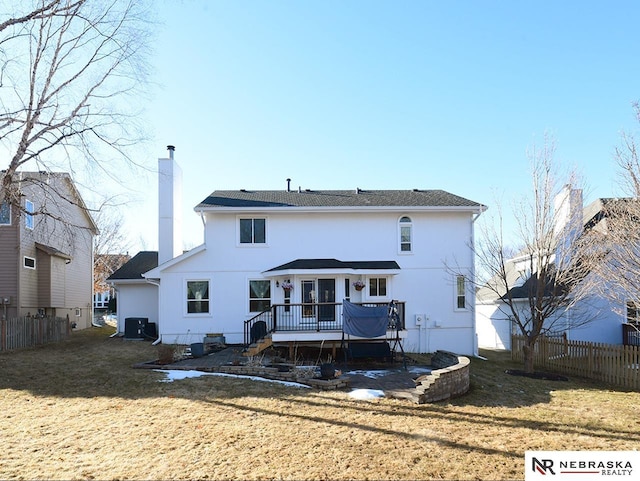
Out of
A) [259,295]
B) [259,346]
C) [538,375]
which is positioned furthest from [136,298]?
[538,375]

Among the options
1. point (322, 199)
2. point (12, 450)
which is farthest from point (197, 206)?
point (12, 450)

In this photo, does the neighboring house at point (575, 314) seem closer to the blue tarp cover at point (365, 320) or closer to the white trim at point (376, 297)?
the white trim at point (376, 297)

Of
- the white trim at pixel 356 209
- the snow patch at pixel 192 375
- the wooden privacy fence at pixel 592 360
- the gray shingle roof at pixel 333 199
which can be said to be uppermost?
the gray shingle roof at pixel 333 199

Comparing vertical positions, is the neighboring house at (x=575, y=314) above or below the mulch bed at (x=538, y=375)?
above

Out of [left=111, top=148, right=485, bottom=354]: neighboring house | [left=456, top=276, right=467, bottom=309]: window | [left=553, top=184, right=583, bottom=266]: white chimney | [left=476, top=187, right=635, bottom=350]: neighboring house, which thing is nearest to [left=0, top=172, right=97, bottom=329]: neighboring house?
[left=111, top=148, right=485, bottom=354]: neighboring house

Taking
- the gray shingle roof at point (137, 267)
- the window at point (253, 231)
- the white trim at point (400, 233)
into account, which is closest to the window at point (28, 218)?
the gray shingle roof at point (137, 267)

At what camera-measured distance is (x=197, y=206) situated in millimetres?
16281

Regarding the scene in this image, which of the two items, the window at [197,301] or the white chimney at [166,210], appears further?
the white chimney at [166,210]

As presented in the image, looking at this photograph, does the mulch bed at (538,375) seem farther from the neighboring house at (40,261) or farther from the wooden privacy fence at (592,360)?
the neighboring house at (40,261)

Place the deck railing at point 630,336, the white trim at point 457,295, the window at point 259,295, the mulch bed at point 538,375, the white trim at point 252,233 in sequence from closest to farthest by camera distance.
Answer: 1. the mulch bed at point 538,375
2. the deck railing at point 630,336
3. the window at point 259,295
4. the white trim at point 252,233
5. the white trim at point 457,295

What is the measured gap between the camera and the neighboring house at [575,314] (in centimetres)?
1501

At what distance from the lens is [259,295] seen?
16656 mm

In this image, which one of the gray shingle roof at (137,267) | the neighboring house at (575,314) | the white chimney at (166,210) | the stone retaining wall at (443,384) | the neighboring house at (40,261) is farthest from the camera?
the gray shingle roof at (137,267)

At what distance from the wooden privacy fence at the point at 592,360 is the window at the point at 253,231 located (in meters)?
11.1
